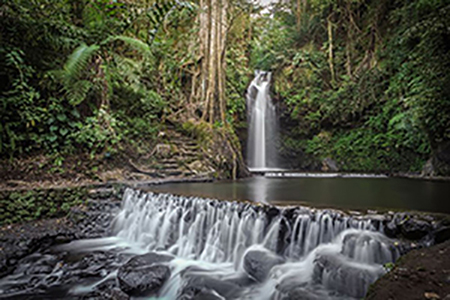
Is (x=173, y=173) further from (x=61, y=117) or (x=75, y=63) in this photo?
(x=75, y=63)

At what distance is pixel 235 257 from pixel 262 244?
1.75 feet

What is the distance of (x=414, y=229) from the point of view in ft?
9.89

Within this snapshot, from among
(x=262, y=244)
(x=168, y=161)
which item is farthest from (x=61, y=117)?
(x=262, y=244)

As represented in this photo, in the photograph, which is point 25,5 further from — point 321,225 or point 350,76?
point 350,76

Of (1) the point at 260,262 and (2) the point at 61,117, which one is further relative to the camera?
(2) the point at 61,117

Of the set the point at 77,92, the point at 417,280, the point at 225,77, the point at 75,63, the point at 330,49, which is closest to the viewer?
the point at 417,280

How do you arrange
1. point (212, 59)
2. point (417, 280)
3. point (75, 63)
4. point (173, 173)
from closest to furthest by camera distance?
point (417, 280), point (75, 63), point (173, 173), point (212, 59)

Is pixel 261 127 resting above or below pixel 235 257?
above

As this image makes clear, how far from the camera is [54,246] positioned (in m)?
4.55

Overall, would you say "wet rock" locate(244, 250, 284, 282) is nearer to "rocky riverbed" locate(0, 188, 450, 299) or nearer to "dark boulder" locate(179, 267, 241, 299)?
"rocky riverbed" locate(0, 188, 450, 299)

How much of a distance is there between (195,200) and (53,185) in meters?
3.69

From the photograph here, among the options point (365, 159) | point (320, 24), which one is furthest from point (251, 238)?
point (320, 24)

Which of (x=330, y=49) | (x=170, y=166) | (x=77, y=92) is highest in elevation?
(x=330, y=49)

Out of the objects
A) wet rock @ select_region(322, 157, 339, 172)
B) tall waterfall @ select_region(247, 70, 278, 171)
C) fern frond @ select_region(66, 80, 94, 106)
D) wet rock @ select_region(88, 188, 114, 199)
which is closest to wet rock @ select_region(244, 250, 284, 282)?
wet rock @ select_region(88, 188, 114, 199)
